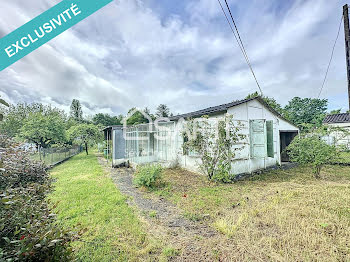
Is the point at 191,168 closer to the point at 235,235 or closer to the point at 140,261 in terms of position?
the point at 235,235

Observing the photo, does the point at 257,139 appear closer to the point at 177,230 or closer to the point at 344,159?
the point at 344,159

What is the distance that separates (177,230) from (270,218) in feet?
6.82

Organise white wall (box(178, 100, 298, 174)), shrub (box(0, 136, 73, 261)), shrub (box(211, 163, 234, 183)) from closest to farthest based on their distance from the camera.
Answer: shrub (box(0, 136, 73, 261)) → shrub (box(211, 163, 234, 183)) → white wall (box(178, 100, 298, 174))

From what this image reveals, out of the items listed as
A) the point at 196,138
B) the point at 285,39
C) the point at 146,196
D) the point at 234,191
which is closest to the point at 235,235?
the point at 234,191

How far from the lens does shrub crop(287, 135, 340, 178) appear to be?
235 inches

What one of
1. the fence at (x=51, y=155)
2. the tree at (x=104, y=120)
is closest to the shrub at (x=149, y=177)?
the fence at (x=51, y=155)

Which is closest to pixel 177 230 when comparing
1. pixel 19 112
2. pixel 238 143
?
pixel 238 143

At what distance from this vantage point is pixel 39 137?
1194 cm

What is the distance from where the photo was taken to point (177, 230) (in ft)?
10.3

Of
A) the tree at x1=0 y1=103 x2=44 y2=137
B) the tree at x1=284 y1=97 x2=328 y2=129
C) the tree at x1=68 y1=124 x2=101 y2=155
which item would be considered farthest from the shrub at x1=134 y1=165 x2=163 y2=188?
the tree at x1=284 y1=97 x2=328 y2=129

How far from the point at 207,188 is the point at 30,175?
4943 mm

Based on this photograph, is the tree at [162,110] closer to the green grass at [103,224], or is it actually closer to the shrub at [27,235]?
the green grass at [103,224]

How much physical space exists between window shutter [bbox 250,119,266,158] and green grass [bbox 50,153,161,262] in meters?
5.96

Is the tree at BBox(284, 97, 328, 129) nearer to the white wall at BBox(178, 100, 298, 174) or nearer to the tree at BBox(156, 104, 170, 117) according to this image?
Result: the tree at BBox(156, 104, 170, 117)
